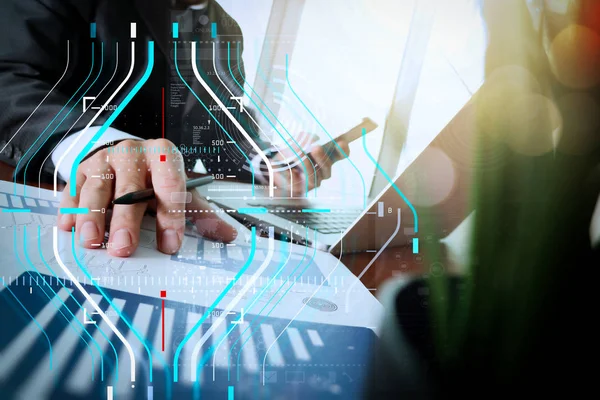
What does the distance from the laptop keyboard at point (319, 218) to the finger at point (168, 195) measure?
0.61 ft

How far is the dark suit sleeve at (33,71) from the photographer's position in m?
0.89

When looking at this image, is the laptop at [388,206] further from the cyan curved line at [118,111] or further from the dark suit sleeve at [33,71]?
the dark suit sleeve at [33,71]

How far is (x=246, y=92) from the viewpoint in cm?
89

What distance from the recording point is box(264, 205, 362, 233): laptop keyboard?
2.92 feet

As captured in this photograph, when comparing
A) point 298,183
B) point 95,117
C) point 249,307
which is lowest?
point 249,307

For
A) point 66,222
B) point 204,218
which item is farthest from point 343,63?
point 66,222

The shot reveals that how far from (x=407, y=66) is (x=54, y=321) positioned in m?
0.84

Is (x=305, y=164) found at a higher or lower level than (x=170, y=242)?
higher

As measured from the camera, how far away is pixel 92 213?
0.87 meters

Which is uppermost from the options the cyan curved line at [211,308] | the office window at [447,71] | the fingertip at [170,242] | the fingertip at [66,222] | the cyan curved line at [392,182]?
the office window at [447,71]

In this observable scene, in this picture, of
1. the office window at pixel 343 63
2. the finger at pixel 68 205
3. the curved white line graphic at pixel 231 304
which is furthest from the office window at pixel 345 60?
the finger at pixel 68 205

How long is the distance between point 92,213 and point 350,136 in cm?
51

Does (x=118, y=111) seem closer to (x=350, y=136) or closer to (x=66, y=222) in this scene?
(x=66, y=222)

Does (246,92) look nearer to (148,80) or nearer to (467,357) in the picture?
(148,80)
